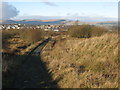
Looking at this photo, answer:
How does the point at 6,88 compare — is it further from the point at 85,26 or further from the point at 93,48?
the point at 85,26

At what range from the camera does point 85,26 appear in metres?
36.8

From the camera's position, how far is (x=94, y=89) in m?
6.51

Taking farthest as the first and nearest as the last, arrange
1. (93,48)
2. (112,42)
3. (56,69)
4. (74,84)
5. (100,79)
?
(93,48) < (112,42) < (56,69) < (100,79) < (74,84)

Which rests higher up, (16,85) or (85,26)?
(85,26)

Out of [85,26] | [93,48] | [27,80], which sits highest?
[85,26]

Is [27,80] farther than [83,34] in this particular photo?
No

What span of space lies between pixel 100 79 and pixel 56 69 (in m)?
3.22

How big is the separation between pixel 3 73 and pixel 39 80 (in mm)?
2036

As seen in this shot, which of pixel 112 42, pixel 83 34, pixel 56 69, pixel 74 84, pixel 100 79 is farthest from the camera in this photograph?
pixel 83 34

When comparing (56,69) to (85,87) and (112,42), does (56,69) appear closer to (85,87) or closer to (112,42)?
(85,87)

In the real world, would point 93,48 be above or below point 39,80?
above

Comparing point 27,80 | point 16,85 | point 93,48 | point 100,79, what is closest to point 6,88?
point 16,85

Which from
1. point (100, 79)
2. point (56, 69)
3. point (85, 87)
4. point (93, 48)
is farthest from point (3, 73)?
point (93, 48)

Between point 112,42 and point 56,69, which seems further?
point 112,42
